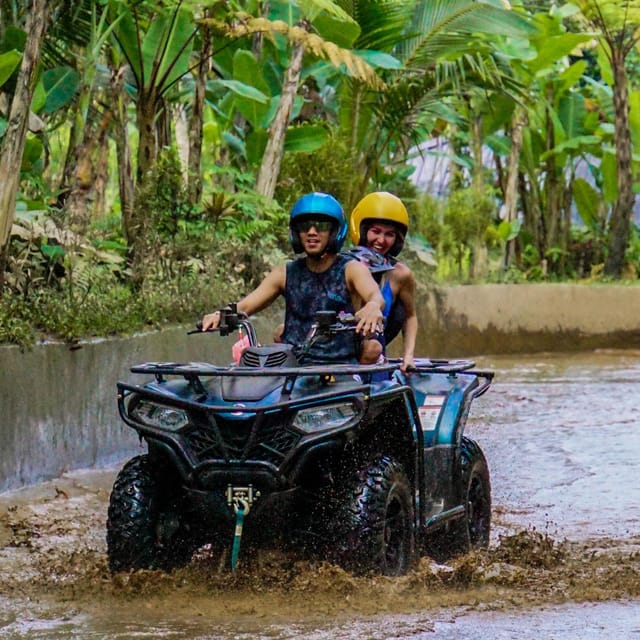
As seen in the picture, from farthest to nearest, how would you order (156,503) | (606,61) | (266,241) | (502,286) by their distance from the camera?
(606,61), (502,286), (266,241), (156,503)

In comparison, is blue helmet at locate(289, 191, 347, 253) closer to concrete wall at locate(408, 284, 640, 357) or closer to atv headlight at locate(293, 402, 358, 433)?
atv headlight at locate(293, 402, 358, 433)

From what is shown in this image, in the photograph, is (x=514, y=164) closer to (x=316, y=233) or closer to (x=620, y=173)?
(x=620, y=173)

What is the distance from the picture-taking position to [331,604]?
5410 millimetres

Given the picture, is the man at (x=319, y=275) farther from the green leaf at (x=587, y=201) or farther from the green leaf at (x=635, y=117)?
the green leaf at (x=587, y=201)

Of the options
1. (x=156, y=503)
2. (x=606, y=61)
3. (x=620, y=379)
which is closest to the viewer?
(x=156, y=503)

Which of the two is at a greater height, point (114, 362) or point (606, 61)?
point (606, 61)

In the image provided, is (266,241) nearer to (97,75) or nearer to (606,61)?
(97,75)

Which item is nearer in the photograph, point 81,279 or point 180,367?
point 180,367

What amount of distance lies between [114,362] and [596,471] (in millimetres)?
3274

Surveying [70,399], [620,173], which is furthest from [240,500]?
[620,173]

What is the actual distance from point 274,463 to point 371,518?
43 centimetres

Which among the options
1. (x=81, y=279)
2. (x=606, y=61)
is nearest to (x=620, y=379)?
(x=81, y=279)

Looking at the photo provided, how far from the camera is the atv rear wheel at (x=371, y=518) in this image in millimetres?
5520

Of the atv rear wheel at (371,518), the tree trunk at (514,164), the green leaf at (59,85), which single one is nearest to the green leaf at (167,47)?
the green leaf at (59,85)
